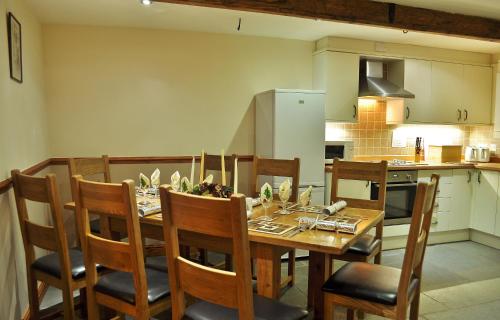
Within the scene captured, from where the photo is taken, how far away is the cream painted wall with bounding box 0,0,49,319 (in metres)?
2.01

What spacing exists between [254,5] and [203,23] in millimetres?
1059

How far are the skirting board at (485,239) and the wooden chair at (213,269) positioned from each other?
353 cm

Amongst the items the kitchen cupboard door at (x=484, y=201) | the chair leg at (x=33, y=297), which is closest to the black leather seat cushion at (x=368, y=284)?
the chair leg at (x=33, y=297)

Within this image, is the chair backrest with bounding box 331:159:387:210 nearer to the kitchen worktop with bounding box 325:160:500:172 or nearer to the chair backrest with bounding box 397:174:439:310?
the chair backrest with bounding box 397:174:439:310

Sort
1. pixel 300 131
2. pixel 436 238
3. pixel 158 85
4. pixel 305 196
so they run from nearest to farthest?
pixel 305 196
pixel 300 131
pixel 158 85
pixel 436 238

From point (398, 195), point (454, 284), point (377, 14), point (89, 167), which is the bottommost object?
point (454, 284)

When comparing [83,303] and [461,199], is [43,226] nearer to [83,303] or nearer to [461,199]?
[83,303]

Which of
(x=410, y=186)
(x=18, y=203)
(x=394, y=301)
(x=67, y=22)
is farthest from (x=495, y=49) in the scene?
(x=18, y=203)

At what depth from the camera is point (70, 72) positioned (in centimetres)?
345

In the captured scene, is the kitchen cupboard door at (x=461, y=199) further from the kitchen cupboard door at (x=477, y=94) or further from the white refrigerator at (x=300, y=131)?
the white refrigerator at (x=300, y=131)

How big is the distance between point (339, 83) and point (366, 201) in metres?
1.73

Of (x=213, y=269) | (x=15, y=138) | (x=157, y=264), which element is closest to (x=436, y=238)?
(x=157, y=264)

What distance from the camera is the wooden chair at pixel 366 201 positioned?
89.1 inches

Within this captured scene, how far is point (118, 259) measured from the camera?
163 centimetres
